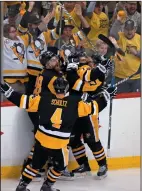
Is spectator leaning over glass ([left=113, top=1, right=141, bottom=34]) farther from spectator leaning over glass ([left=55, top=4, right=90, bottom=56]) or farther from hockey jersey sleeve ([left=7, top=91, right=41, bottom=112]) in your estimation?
hockey jersey sleeve ([left=7, top=91, right=41, bottom=112])

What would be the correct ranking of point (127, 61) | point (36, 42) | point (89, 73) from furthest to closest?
1. point (127, 61)
2. point (36, 42)
3. point (89, 73)

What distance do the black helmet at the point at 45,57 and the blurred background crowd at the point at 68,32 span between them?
20 cm

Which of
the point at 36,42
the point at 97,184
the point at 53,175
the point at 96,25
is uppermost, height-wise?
the point at 96,25

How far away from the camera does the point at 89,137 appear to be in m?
3.99

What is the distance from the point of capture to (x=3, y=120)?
3.90m

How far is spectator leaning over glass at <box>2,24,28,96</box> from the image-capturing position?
3887mm

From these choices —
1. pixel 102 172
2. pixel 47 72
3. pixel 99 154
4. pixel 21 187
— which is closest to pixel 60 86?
pixel 47 72

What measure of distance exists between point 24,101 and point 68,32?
0.87 meters

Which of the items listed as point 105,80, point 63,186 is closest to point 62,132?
point 63,186

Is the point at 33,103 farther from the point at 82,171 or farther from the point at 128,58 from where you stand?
the point at 128,58

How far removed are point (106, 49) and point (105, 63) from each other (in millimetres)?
432

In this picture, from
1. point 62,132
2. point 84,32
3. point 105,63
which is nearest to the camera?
point 62,132

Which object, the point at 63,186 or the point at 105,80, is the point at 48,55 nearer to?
the point at 105,80

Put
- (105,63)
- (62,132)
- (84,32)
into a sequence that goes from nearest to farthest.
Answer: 1. (62,132)
2. (105,63)
3. (84,32)
